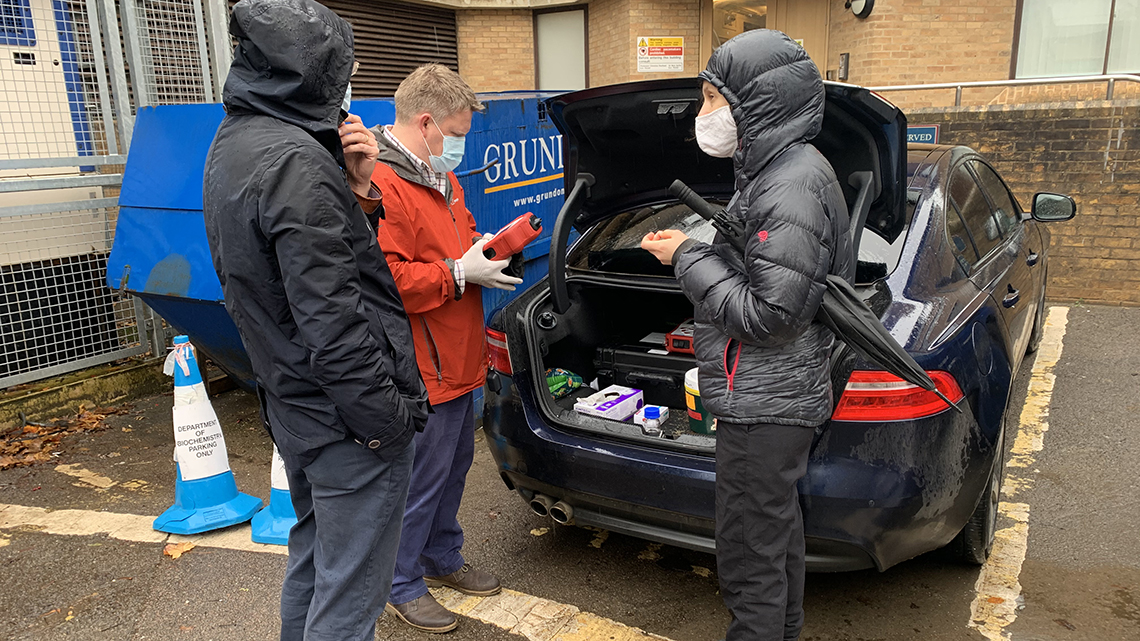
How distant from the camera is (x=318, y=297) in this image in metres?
1.85

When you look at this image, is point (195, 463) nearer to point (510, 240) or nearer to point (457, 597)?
point (457, 597)

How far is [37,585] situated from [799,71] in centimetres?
344

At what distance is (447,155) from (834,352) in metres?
1.47

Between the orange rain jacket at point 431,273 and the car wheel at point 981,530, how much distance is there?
191 centimetres

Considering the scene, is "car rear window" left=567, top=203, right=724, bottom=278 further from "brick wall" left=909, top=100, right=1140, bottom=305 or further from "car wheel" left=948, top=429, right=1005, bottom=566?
"brick wall" left=909, top=100, right=1140, bottom=305

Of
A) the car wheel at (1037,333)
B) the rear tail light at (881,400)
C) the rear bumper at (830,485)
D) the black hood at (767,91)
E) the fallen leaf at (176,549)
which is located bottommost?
the fallen leaf at (176,549)

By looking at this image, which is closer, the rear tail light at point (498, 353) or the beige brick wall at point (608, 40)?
the rear tail light at point (498, 353)

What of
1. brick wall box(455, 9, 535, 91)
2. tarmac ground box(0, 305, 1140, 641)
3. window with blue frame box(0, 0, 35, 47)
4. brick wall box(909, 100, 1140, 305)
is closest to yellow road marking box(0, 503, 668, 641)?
tarmac ground box(0, 305, 1140, 641)

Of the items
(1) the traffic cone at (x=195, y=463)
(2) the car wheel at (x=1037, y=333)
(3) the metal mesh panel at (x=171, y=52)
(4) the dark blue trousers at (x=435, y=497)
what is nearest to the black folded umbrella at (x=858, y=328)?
(4) the dark blue trousers at (x=435, y=497)

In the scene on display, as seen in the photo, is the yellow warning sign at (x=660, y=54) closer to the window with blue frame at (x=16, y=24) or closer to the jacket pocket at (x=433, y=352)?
the window with blue frame at (x=16, y=24)

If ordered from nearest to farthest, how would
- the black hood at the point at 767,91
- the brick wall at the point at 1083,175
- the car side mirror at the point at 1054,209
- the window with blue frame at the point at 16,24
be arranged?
the black hood at the point at 767,91, the car side mirror at the point at 1054,209, the window with blue frame at the point at 16,24, the brick wall at the point at 1083,175

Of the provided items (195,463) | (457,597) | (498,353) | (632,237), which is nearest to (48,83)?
(195,463)

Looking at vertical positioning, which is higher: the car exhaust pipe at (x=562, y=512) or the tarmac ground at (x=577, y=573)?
the car exhaust pipe at (x=562, y=512)

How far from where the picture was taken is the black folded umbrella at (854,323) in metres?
2.22
